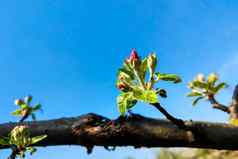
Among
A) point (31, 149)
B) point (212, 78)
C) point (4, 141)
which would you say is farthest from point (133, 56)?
point (212, 78)

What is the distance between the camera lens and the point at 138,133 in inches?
137

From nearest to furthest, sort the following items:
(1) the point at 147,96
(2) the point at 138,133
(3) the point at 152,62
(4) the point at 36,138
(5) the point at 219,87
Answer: (1) the point at 147,96
(3) the point at 152,62
(2) the point at 138,133
(4) the point at 36,138
(5) the point at 219,87

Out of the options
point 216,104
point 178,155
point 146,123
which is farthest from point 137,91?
point 178,155

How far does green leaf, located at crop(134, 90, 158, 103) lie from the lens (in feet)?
9.62

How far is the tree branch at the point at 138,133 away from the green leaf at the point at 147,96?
506 mm

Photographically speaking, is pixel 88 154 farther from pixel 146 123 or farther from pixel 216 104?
pixel 216 104

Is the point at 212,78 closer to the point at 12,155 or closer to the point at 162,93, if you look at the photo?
the point at 162,93

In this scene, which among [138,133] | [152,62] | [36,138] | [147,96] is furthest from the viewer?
[36,138]

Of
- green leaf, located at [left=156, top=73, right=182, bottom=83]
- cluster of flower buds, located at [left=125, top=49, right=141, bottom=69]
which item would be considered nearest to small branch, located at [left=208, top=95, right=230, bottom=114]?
green leaf, located at [left=156, top=73, right=182, bottom=83]

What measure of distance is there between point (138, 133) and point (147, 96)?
60 centimetres

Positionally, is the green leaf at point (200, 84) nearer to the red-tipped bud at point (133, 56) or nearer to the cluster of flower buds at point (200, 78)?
the cluster of flower buds at point (200, 78)

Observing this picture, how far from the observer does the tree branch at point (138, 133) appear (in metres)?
3.43

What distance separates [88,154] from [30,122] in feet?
1.90

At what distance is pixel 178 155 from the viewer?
10859 mm
